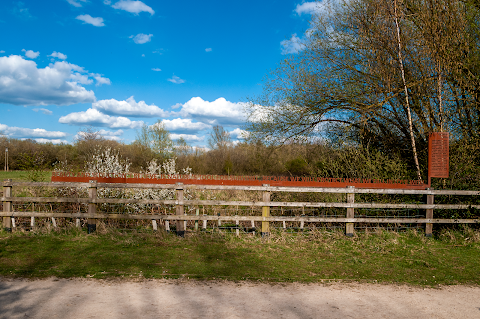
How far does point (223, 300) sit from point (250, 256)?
2.07 metres

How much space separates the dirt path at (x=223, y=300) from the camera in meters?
3.92

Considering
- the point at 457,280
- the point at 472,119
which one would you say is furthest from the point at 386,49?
the point at 457,280

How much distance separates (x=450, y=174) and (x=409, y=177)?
4.05 feet

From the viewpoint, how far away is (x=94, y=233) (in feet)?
25.1

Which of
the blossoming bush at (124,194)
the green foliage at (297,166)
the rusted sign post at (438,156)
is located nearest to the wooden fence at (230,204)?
the rusted sign post at (438,156)

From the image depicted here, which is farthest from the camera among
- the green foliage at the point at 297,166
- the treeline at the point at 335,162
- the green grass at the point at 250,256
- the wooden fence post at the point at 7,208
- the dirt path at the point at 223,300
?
the green foliage at the point at 297,166

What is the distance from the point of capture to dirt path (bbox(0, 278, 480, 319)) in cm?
392

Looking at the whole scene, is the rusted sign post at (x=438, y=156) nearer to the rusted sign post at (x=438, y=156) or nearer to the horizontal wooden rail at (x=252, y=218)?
the rusted sign post at (x=438, y=156)

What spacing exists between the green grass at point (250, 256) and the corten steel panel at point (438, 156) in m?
1.61

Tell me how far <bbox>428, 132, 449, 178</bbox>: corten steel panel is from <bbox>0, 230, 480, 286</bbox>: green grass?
1609mm

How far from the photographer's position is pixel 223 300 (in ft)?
14.1

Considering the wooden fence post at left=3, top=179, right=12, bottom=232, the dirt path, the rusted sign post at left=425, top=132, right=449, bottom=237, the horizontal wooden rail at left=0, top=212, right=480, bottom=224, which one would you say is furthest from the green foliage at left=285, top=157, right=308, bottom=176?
the wooden fence post at left=3, top=179, right=12, bottom=232

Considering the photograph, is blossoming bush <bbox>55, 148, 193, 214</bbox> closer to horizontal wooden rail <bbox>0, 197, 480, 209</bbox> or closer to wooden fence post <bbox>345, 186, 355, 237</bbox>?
horizontal wooden rail <bbox>0, 197, 480, 209</bbox>

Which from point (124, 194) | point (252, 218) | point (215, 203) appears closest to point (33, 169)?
point (124, 194)
